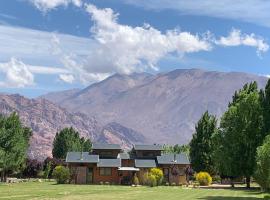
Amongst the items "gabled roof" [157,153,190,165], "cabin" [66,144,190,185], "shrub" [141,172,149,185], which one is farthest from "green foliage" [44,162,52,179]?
"shrub" [141,172,149,185]

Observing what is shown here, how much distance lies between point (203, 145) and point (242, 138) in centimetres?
2316

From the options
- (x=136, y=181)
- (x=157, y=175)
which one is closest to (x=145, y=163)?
(x=157, y=175)

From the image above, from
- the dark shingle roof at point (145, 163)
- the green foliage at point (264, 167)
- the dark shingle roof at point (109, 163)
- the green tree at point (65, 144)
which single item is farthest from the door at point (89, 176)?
the green foliage at point (264, 167)

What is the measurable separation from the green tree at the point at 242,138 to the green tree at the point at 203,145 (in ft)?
65.5

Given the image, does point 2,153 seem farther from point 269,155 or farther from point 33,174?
point 269,155

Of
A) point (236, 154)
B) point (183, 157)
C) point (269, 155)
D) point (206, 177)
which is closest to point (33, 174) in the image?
point (183, 157)

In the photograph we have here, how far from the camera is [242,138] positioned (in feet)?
232

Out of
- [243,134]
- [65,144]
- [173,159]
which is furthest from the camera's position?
[65,144]

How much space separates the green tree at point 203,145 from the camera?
93312 mm

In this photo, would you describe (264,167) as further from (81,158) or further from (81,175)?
(81,158)

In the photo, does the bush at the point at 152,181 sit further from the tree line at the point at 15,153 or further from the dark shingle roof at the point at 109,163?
the tree line at the point at 15,153

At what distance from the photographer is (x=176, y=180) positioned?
90250mm

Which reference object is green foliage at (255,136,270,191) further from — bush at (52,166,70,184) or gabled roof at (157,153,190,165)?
gabled roof at (157,153,190,165)

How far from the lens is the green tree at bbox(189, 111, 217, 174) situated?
9331 cm
